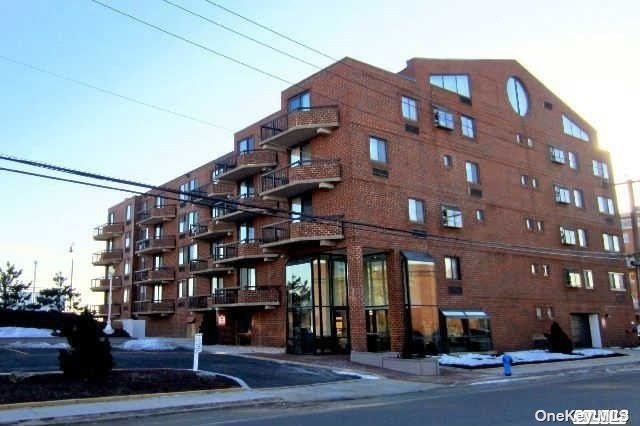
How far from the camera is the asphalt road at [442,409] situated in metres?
11.2

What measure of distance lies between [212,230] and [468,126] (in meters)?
18.3

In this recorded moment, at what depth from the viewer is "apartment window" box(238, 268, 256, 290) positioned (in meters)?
35.8

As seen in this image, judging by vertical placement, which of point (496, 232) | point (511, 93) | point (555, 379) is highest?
point (511, 93)

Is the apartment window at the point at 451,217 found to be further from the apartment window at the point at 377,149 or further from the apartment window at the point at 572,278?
the apartment window at the point at 572,278

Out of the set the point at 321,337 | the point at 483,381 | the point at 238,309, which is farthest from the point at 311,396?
the point at 238,309

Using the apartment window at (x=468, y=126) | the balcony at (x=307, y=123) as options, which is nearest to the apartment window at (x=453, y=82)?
the apartment window at (x=468, y=126)

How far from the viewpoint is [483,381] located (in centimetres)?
2030

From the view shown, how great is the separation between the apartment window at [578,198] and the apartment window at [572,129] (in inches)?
178

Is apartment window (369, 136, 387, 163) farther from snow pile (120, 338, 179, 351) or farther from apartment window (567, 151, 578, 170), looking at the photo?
apartment window (567, 151, 578, 170)

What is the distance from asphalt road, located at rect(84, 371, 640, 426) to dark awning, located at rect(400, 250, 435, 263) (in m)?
11.8

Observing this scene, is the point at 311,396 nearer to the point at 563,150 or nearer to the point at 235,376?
the point at 235,376

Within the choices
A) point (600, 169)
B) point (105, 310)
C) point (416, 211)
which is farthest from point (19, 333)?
point (600, 169)

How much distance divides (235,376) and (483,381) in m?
8.75

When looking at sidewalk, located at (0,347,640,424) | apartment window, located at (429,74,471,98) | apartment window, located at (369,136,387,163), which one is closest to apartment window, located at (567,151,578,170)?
apartment window, located at (429,74,471,98)
